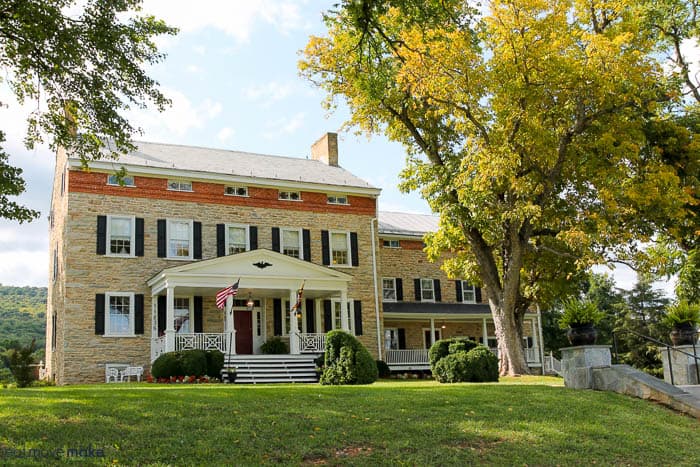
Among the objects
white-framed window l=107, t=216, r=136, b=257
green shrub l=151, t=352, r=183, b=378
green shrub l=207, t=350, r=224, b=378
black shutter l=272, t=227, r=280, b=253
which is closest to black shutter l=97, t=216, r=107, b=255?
white-framed window l=107, t=216, r=136, b=257

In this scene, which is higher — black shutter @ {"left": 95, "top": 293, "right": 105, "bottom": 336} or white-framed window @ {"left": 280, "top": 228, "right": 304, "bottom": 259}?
white-framed window @ {"left": 280, "top": 228, "right": 304, "bottom": 259}

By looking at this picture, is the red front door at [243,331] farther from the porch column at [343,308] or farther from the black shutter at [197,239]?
the porch column at [343,308]

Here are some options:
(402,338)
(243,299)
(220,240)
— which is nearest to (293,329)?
(243,299)

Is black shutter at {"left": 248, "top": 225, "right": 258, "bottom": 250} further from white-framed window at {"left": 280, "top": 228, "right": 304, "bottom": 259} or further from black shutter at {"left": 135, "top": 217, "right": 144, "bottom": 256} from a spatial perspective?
black shutter at {"left": 135, "top": 217, "right": 144, "bottom": 256}

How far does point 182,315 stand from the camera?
2512 centimetres

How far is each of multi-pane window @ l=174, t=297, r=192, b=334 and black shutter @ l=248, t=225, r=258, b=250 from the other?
3.27m

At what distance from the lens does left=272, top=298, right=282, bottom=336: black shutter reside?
2667 cm

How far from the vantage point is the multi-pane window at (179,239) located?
82.9 ft

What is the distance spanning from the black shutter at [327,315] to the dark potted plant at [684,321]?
15402 millimetres

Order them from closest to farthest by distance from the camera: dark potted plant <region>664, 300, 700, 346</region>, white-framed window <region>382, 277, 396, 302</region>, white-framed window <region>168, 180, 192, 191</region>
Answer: dark potted plant <region>664, 300, 700, 346</region> < white-framed window <region>168, 180, 192, 191</region> < white-framed window <region>382, 277, 396, 302</region>

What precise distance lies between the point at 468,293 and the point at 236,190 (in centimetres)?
1390

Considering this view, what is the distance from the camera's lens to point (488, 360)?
18047mm

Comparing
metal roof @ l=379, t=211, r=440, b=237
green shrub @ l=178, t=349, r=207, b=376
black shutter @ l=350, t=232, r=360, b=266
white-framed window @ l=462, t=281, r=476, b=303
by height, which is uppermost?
metal roof @ l=379, t=211, r=440, b=237

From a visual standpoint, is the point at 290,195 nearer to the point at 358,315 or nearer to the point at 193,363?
the point at 358,315
